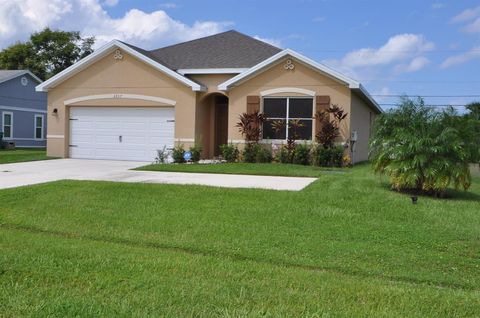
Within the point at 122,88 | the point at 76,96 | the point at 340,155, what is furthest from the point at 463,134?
the point at 76,96

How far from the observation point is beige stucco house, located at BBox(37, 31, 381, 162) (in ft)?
60.8

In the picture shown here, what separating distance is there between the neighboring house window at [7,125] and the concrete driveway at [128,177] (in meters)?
15.6

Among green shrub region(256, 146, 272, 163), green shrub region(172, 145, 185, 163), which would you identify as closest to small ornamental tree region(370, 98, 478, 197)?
green shrub region(256, 146, 272, 163)

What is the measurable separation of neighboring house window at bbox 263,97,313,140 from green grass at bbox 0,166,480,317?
309 inches

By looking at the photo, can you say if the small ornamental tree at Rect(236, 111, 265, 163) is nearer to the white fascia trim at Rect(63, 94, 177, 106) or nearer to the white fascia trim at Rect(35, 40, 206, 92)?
the white fascia trim at Rect(35, 40, 206, 92)

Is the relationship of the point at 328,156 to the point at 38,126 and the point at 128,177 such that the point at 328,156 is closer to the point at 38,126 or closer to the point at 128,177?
the point at 128,177

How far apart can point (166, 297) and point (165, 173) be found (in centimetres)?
1050

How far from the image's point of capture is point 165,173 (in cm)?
1502

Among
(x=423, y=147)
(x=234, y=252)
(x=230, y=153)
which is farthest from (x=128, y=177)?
(x=234, y=252)

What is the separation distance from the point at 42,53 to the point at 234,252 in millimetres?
45156

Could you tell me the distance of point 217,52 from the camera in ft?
72.7

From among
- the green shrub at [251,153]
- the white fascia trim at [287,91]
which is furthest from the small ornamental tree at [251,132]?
the white fascia trim at [287,91]

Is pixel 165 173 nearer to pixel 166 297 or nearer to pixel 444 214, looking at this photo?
pixel 444 214

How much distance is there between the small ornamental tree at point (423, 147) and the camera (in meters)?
10.9
